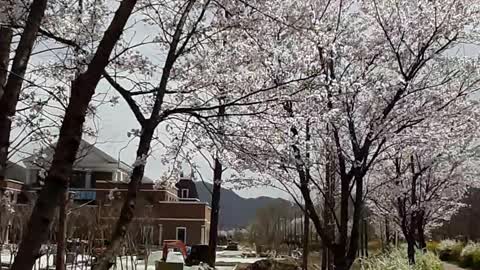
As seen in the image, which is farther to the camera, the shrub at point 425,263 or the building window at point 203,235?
the building window at point 203,235

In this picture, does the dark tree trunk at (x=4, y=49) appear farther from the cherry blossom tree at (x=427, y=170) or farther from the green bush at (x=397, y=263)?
the green bush at (x=397, y=263)

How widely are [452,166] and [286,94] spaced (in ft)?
44.2

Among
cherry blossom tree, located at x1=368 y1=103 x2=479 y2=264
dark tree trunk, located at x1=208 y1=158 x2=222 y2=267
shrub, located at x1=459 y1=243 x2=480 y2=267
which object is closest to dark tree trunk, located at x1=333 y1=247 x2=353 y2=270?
cherry blossom tree, located at x1=368 y1=103 x2=479 y2=264

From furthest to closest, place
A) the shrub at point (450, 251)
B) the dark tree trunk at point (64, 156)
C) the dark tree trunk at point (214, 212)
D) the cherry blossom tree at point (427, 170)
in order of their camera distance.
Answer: the shrub at point (450, 251), the dark tree trunk at point (214, 212), the cherry blossom tree at point (427, 170), the dark tree trunk at point (64, 156)

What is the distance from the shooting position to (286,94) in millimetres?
5602

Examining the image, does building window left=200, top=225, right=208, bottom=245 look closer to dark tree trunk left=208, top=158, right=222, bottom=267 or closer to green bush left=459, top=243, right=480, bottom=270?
green bush left=459, top=243, right=480, bottom=270

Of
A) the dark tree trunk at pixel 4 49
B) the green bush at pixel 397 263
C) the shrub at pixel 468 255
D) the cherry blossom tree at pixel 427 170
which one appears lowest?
the green bush at pixel 397 263

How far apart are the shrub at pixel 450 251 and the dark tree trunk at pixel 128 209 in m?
25.4

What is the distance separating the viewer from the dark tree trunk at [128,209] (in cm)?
434

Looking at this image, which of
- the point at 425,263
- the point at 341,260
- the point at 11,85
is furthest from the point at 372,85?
the point at 425,263

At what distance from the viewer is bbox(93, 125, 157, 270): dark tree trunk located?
4340 millimetres

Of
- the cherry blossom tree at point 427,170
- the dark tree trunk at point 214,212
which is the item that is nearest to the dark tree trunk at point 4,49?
the dark tree trunk at point 214,212

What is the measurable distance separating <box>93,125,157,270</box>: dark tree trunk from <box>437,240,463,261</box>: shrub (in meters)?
25.4

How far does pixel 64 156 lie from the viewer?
2965mm
